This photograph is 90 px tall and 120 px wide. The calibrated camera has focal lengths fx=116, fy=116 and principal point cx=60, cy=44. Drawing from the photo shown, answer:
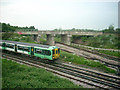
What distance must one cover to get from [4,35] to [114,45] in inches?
1387

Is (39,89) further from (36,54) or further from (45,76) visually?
(36,54)

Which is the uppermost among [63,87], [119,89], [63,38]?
[63,38]

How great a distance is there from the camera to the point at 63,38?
4569 centimetres

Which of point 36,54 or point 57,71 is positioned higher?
point 36,54

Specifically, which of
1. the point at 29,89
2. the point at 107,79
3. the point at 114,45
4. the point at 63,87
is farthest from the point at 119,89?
the point at 114,45

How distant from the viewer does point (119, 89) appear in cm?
1171

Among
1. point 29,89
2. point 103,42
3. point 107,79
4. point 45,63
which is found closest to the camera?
point 29,89

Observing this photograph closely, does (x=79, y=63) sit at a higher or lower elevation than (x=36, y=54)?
lower

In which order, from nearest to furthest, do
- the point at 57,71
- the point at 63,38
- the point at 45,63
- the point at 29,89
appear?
the point at 29,89 < the point at 57,71 < the point at 45,63 < the point at 63,38

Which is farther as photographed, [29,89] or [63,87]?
[63,87]

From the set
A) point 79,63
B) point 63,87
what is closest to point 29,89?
→ point 63,87

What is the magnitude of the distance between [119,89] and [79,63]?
8.53m

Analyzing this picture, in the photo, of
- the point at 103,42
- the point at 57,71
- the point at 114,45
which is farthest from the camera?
the point at 103,42

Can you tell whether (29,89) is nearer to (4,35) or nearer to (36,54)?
(36,54)
